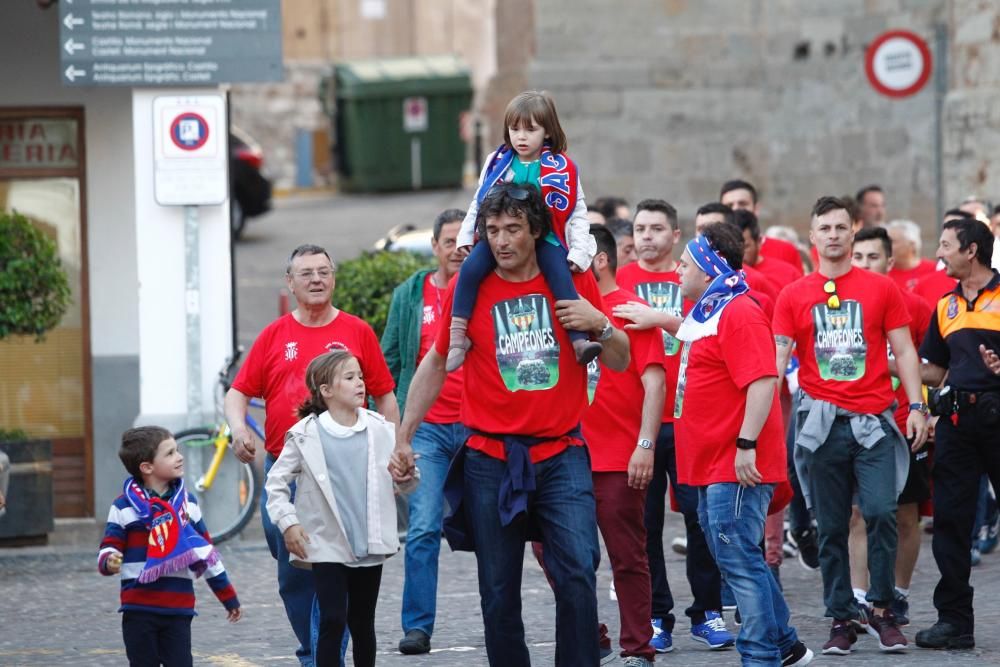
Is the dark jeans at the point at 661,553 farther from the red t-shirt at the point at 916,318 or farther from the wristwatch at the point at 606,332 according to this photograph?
the wristwatch at the point at 606,332

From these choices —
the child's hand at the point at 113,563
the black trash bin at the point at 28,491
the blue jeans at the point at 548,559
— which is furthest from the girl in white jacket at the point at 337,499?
the black trash bin at the point at 28,491

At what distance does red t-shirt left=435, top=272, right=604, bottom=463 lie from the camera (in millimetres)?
6340

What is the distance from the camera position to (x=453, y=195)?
33.3 metres

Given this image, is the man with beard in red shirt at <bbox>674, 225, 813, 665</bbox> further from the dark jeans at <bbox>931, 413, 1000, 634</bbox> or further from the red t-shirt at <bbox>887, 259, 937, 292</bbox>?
the red t-shirt at <bbox>887, 259, 937, 292</bbox>

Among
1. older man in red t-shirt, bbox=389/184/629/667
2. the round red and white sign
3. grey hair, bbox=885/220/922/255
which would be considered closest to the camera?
older man in red t-shirt, bbox=389/184/629/667

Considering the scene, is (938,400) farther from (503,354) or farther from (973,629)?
(503,354)

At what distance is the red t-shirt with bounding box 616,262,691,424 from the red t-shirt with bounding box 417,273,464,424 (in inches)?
34.8

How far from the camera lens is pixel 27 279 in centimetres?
1098

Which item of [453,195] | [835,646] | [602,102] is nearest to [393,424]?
[835,646]

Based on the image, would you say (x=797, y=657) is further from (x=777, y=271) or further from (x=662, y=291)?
(x=777, y=271)

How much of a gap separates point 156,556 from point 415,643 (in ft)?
5.71

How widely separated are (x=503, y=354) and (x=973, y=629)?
9.64 feet

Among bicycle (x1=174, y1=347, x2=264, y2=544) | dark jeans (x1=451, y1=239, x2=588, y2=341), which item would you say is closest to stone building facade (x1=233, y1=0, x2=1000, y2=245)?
bicycle (x1=174, y1=347, x2=264, y2=544)

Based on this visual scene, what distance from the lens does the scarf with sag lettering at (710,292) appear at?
23.5 feet
